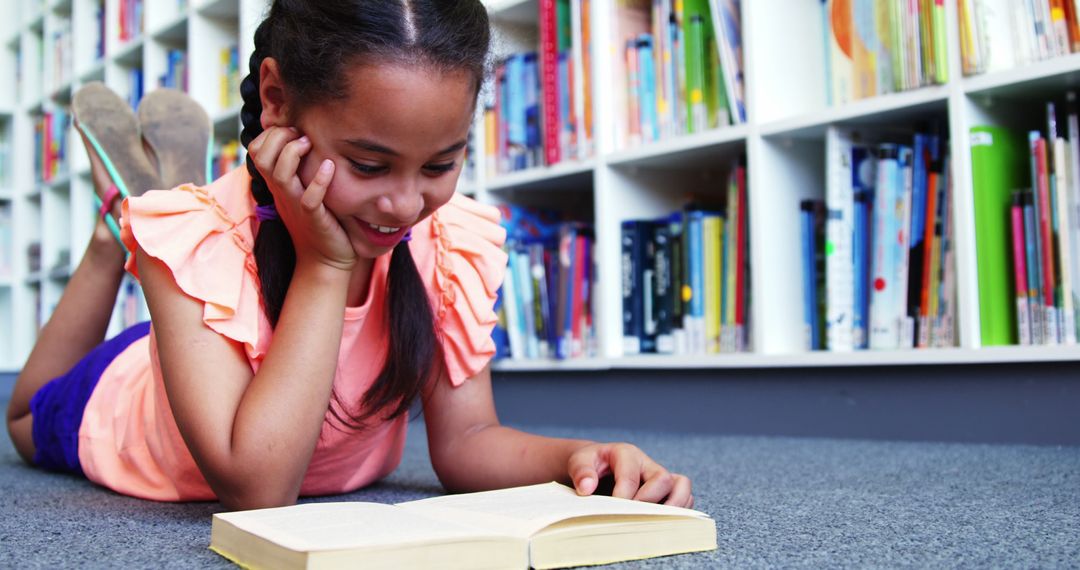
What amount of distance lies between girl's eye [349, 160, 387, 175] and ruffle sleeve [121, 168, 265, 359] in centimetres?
17

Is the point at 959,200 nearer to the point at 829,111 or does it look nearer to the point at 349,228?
the point at 829,111

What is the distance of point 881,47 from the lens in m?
1.57

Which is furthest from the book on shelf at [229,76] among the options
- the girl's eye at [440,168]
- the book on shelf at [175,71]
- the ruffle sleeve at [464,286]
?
the girl's eye at [440,168]

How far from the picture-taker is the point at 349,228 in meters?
0.84

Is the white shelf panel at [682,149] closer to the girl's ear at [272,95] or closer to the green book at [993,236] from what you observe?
the green book at [993,236]

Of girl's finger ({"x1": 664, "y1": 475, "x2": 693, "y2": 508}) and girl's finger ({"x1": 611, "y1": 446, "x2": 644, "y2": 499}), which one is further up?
girl's finger ({"x1": 611, "y1": 446, "x2": 644, "y2": 499})

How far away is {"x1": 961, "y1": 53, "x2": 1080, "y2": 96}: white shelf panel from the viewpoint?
1308 mm

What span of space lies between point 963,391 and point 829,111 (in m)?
0.47

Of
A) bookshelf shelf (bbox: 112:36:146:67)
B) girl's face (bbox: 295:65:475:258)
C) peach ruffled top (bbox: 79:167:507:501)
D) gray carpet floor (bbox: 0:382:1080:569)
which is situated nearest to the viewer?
gray carpet floor (bbox: 0:382:1080:569)

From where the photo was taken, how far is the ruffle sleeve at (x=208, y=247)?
0.85 metres

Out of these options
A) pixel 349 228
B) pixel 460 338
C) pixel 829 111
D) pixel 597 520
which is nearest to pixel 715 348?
pixel 829 111

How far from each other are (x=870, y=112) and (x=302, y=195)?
1.00m

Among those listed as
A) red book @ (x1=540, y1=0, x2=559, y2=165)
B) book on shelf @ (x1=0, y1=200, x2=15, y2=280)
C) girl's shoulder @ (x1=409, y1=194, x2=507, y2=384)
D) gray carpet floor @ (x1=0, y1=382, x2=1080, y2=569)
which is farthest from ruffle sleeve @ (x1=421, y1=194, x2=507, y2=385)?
book on shelf @ (x1=0, y1=200, x2=15, y2=280)

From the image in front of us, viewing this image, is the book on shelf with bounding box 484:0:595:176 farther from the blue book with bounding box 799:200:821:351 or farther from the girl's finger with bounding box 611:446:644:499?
the girl's finger with bounding box 611:446:644:499
